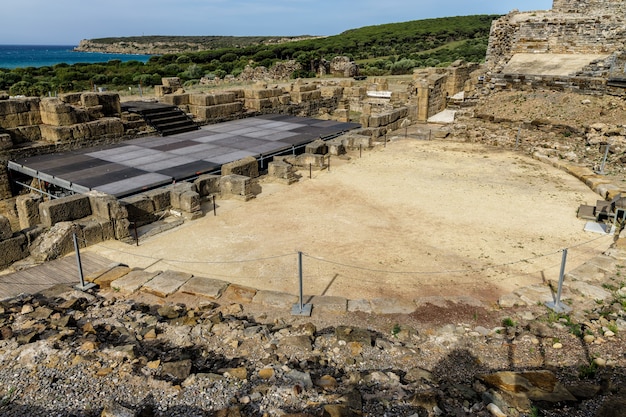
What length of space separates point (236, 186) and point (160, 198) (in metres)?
2.12

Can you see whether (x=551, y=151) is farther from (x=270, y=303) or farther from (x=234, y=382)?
(x=234, y=382)

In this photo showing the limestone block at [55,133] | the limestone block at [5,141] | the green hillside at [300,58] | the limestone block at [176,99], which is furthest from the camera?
the green hillside at [300,58]

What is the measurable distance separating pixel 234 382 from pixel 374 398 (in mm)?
1552

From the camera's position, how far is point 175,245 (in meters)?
10.0

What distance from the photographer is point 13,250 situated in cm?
910

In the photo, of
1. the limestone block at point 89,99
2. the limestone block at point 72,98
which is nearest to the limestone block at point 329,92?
the limestone block at point 89,99

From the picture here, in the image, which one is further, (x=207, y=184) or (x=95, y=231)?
(x=207, y=184)

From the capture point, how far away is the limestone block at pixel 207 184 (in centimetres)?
1260

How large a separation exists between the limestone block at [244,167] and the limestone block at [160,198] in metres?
2.15

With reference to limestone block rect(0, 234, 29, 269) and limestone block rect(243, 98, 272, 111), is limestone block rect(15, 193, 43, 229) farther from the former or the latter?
limestone block rect(243, 98, 272, 111)

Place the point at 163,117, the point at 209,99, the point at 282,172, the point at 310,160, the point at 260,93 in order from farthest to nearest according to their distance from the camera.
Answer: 1. the point at 260,93
2. the point at 209,99
3. the point at 163,117
4. the point at 310,160
5. the point at 282,172

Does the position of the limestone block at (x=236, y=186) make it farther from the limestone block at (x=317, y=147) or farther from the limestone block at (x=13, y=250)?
the limestone block at (x=13, y=250)

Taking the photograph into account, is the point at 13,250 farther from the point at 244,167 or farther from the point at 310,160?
the point at 310,160

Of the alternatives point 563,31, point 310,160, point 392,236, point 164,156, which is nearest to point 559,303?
point 392,236
